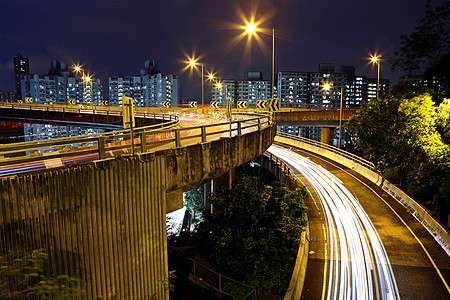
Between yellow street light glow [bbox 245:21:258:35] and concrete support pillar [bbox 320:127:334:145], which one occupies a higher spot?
yellow street light glow [bbox 245:21:258:35]

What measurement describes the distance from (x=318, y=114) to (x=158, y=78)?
430ft

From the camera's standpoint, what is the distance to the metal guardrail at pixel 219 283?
13.4 m

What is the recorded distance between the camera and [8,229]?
675 cm

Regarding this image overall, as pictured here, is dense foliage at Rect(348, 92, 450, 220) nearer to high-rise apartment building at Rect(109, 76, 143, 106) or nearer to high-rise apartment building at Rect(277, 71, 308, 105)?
high-rise apartment building at Rect(277, 71, 308, 105)

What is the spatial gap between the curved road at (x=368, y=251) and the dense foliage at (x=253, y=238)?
1.22 meters

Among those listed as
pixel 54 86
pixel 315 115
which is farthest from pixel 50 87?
pixel 315 115

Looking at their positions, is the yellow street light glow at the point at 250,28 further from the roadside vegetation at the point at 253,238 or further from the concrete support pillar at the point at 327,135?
the concrete support pillar at the point at 327,135

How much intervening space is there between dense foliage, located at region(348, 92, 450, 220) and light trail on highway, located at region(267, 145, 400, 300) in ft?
13.7

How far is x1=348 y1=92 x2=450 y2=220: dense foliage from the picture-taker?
18.5 meters

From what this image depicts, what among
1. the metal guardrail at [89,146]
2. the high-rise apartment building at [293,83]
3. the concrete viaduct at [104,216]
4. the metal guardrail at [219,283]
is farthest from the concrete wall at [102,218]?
the high-rise apartment building at [293,83]

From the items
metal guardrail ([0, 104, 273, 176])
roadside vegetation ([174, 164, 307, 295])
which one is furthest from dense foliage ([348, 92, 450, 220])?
metal guardrail ([0, 104, 273, 176])

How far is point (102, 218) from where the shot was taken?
829cm

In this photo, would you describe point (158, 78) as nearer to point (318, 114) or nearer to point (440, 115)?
point (318, 114)

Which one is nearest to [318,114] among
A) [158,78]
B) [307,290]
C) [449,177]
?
[449,177]
